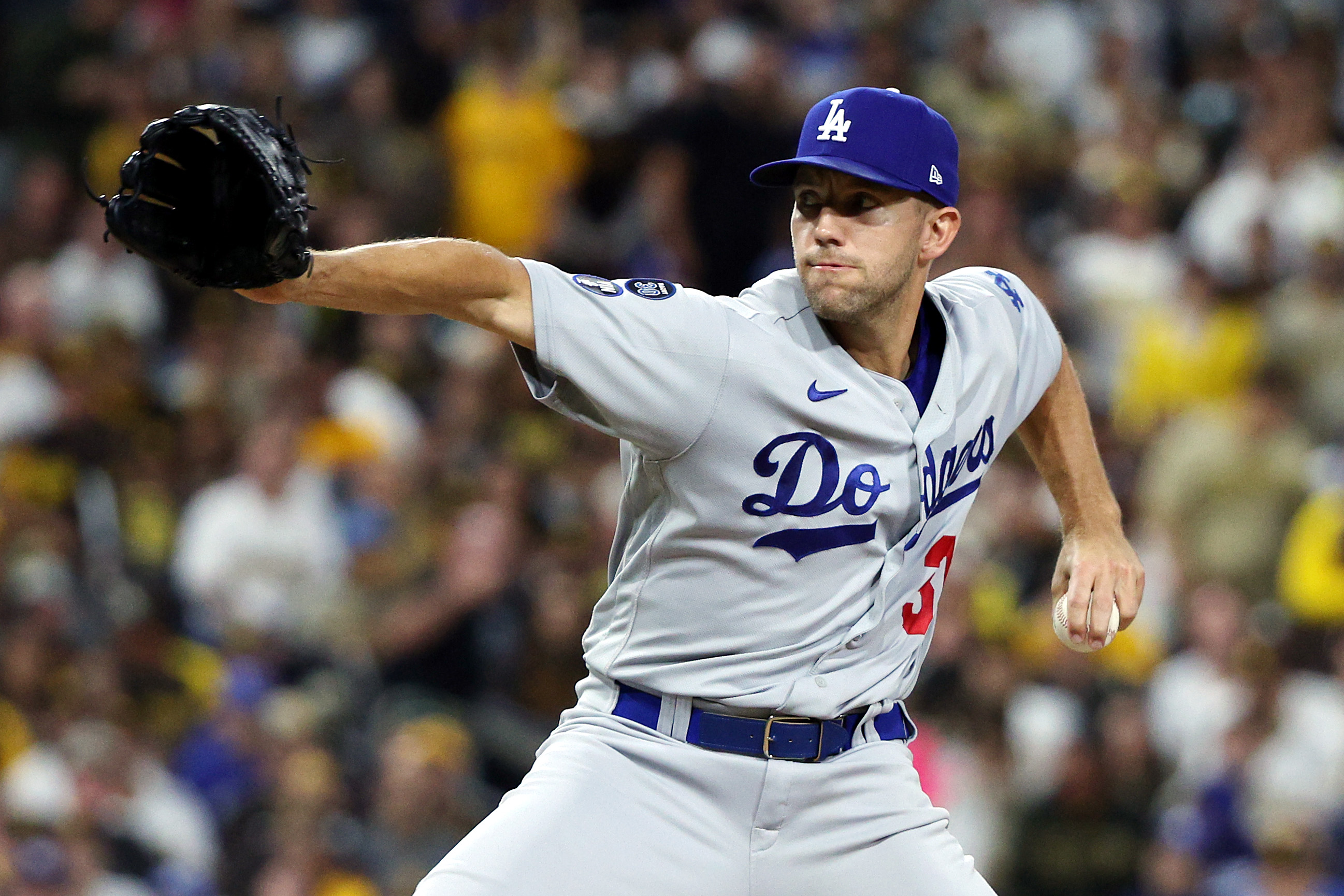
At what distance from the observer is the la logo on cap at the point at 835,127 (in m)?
3.43

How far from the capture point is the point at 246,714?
7121mm

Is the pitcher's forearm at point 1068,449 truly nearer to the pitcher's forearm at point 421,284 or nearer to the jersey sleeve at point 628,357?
the jersey sleeve at point 628,357

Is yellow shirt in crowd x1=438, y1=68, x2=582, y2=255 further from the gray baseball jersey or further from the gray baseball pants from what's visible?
the gray baseball pants

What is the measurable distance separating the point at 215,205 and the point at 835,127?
121cm

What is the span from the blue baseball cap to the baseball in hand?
87 cm

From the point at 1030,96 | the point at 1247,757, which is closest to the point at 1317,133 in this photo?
the point at 1030,96

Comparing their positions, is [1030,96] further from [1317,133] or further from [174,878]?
[174,878]

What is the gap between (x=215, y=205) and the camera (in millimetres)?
2865

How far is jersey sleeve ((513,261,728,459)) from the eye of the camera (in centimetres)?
316

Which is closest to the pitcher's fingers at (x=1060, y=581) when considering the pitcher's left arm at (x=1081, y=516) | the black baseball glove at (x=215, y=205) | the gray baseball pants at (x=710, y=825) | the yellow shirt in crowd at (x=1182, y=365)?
the pitcher's left arm at (x=1081, y=516)

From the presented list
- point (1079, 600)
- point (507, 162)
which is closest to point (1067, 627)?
point (1079, 600)

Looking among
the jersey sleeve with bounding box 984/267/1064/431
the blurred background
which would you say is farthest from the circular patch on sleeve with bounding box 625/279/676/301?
the blurred background

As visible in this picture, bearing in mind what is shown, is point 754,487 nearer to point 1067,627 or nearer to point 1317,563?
point 1067,627

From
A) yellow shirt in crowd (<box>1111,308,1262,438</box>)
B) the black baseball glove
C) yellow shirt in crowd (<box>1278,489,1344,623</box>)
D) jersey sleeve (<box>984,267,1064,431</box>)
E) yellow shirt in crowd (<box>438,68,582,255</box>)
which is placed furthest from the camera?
yellow shirt in crowd (<box>438,68,582,255</box>)
